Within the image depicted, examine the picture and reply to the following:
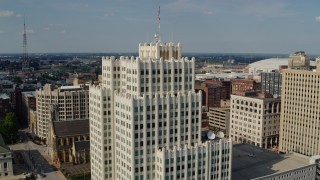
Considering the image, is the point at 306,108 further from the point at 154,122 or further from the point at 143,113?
the point at 143,113

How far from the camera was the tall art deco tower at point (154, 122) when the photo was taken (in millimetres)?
94500

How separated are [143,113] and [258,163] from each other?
211 feet

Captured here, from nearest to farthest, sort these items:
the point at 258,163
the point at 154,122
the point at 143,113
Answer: the point at 143,113 < the point at 154,122 < the point at 258,163

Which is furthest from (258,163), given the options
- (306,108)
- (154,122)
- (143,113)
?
(306,108)

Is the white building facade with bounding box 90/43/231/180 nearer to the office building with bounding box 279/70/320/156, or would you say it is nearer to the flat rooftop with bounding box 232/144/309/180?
the flat rooftop with bounding box 232/144/309/180

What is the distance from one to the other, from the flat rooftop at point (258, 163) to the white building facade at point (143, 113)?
1387 inches

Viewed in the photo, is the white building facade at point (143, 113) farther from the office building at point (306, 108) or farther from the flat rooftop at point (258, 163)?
the office building at point (306, 108)

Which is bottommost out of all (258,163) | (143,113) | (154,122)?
(258,163)

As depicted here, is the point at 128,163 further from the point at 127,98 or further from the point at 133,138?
the point at 127,98

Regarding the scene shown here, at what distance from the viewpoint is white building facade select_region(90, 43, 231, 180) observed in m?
94.8

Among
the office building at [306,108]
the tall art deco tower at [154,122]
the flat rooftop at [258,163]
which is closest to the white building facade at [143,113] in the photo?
the tall art deco tower at [154,122]

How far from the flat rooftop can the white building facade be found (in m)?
35.2

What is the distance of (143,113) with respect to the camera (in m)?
93.9

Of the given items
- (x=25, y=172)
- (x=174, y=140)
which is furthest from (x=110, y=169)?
(x=25, y=172)
